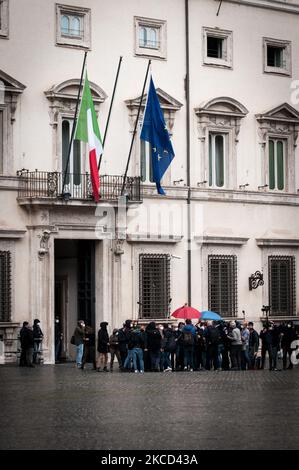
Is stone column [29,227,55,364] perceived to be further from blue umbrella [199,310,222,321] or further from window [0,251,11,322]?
blue umbrella [199,310,222,321]

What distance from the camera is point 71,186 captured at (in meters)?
45.3

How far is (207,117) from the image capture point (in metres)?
49.0

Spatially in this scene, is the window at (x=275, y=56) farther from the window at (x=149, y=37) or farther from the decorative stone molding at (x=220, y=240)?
the decorative stone molding at (x=220, y=240)

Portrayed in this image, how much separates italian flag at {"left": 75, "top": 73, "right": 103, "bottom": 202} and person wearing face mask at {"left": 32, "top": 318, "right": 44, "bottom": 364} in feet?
15.1

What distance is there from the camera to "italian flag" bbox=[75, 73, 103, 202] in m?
43.5

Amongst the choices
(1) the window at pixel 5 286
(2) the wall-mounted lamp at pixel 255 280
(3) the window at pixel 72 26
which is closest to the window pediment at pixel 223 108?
(3) the window at pixel 72 26

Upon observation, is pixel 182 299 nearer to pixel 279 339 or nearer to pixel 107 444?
pixel 279 339

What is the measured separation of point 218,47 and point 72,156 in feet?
25.5

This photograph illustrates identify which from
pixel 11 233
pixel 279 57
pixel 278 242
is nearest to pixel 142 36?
pixel 279 57

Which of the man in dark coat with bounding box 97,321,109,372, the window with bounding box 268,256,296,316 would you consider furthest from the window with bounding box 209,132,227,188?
the man in dark coat with bounding box 97,321,109,372

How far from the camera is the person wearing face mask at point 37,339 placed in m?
43.1
